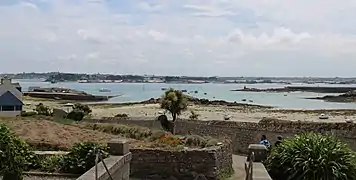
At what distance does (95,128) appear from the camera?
24828mm

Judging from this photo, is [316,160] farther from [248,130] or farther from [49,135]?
[248,130]

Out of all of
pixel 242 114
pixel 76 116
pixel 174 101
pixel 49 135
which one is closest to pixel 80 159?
pixel 49 135

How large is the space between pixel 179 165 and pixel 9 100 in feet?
78.9

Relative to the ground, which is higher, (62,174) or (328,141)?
(328,141)

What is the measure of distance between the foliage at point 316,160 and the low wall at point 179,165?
9518 mm

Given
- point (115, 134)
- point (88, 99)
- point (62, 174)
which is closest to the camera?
point (62, 174)

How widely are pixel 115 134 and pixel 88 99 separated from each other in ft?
266

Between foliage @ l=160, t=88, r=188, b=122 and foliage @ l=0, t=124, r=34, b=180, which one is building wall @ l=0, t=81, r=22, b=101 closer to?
foliage @ l=160, t=88, r=188, b=122

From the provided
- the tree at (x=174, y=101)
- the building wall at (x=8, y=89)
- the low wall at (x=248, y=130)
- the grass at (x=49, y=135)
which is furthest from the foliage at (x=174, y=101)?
the grass at (x=49, y=135)

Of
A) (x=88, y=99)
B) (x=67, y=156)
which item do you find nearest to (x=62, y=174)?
(x=67, y=156)

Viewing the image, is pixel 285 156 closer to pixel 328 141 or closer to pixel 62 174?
pixel 328 141

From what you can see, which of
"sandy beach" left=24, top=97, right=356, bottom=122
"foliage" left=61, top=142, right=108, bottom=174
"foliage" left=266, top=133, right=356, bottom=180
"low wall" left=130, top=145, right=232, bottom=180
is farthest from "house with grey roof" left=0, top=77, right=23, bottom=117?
"foliage" left=266, top=133, right=356, bottom=180

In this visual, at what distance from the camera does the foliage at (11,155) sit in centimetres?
974

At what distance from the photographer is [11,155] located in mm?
10523
